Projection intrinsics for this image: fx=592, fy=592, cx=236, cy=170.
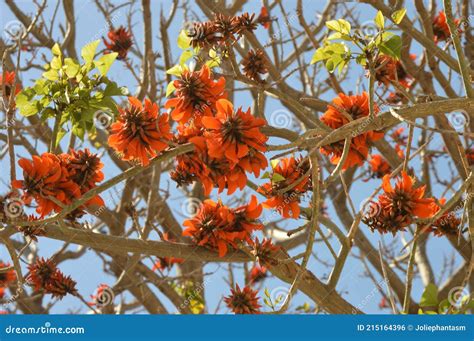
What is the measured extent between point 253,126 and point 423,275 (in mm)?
2925

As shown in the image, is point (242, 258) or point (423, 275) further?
point (423, 275)

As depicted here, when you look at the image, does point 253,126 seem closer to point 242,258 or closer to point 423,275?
point 242,258

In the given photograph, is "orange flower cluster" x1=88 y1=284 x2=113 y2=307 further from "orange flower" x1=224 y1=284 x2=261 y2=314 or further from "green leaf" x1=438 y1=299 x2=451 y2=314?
"green leaf" x1=438 y1=299 x2=451 y2=314

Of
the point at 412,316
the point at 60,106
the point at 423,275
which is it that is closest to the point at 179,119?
the point at 60,106

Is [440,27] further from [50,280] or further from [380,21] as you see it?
[50,280]

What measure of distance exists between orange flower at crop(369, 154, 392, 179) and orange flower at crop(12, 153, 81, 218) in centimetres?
231

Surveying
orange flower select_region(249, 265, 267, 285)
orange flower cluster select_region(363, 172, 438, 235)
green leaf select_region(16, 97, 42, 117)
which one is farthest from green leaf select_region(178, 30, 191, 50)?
orange flower select_region(249, 265, 267, 285)

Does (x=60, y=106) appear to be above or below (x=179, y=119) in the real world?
above

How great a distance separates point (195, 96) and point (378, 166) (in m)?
2.17

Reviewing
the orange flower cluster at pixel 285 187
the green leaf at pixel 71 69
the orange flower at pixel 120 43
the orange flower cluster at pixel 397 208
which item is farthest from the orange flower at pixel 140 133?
the orange flower at pixel 120 43

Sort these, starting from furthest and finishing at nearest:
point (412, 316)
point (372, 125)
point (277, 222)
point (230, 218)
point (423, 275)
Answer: point (277, 222) → point (423, 275) → point (412, 316) → point (230, 218) → point (372, 125)

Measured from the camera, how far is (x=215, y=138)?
143 cm

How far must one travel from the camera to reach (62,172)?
1643 mm

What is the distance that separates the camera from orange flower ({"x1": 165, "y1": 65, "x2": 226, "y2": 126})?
5.39 ft
